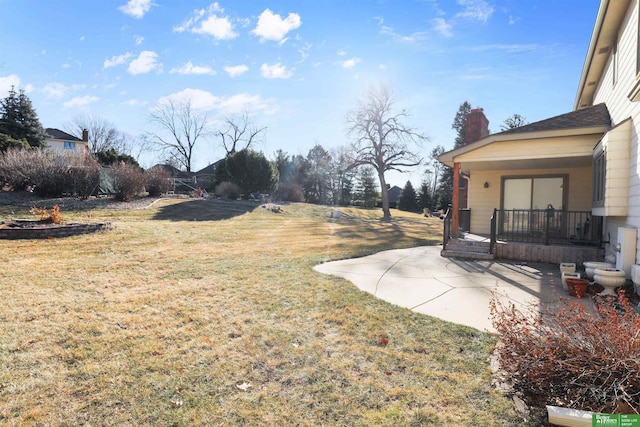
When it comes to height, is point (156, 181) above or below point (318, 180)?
below

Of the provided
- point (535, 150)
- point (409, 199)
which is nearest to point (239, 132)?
point (409, 199)

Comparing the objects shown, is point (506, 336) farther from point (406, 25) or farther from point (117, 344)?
point (406, 25)

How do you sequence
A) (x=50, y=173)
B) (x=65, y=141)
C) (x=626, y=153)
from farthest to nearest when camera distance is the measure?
(x=65, y=141) → (x=50, y=173) → (x=626, y=153)

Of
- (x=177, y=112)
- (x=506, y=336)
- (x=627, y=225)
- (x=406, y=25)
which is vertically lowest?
(x=506, y=336)

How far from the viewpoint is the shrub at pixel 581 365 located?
84.2 inches

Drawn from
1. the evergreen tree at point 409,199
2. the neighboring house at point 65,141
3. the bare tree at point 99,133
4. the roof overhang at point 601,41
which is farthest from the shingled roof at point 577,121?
the bare tree at point 99,133

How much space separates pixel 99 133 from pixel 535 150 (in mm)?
54567

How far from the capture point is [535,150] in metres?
7.95

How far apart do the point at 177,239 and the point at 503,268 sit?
29.1 feet

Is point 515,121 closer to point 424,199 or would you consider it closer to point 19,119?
point 424,199

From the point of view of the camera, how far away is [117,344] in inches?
129

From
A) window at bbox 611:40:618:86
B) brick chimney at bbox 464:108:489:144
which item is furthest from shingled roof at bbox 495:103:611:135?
brick chimney at bbox 464:108:489:144

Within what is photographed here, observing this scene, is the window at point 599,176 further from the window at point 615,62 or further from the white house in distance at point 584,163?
the window at point 615,62

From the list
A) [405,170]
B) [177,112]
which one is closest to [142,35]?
[405,170]
